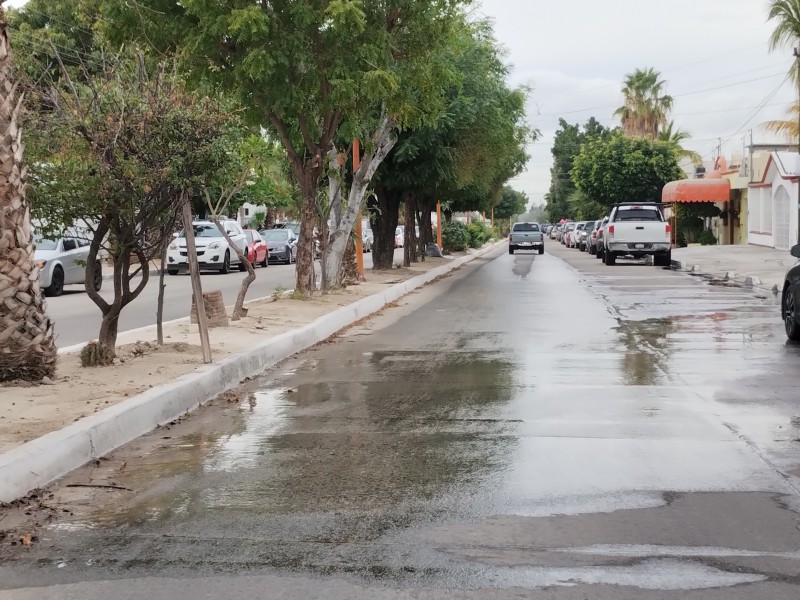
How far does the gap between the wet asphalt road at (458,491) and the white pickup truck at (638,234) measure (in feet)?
82.0

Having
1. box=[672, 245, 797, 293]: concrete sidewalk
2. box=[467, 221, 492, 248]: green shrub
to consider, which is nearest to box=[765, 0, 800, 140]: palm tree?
box=[672, 245, 797, 293]: concrete sidewalk

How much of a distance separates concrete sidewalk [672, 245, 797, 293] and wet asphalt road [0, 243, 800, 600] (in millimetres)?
14349

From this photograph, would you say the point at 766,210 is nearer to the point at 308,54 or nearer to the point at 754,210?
the point at 754,210

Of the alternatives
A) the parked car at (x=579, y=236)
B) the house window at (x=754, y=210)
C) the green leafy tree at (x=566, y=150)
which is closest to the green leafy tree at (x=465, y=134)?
the house window at (x=754, y=210)

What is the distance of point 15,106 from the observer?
360 inches

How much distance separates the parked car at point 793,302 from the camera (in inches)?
516

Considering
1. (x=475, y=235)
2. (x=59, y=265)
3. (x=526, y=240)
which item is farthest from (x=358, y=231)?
(x=475, y=235)

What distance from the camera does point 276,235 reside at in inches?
1704

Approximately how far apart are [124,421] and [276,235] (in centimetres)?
3581

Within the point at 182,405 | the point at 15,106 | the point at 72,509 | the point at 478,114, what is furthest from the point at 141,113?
the point at 478,114

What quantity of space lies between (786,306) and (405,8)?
26.4 feet

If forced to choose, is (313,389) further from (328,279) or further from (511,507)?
(328,279)

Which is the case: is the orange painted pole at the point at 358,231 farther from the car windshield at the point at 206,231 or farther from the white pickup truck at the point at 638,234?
the white pickup truck at the point at 638,234

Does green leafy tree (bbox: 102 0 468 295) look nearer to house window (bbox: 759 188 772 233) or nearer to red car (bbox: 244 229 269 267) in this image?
red car (bbox: 244 229 269 267)
